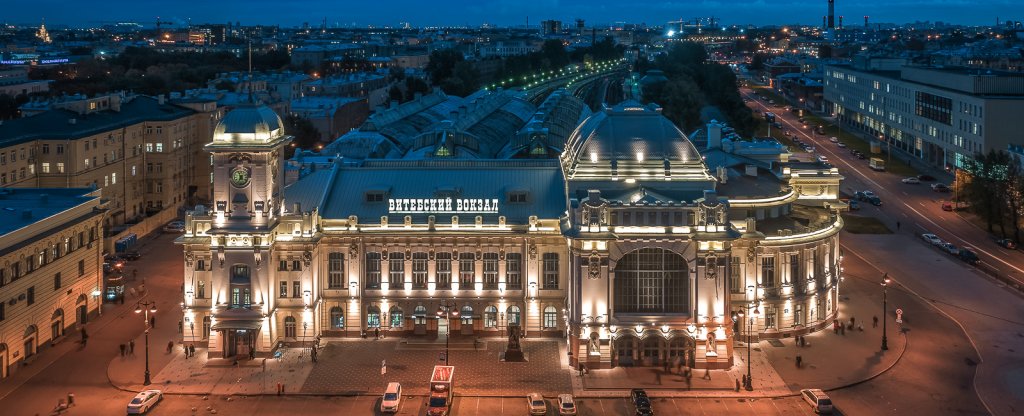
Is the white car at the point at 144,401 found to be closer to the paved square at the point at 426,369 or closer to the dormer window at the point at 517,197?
the paved square at the point at 426,369

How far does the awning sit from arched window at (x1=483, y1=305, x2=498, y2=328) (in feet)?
64.7

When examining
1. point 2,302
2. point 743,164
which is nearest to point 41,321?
point 2,302

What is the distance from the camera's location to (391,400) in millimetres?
72312

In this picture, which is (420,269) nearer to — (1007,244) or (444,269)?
(444,269)

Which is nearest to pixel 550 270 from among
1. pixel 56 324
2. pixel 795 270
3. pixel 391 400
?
pixel 795 270

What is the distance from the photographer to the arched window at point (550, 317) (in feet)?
299

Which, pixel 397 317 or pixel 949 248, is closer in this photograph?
pixel 397 317

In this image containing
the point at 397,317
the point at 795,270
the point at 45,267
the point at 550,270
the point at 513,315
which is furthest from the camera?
the point at 795,270

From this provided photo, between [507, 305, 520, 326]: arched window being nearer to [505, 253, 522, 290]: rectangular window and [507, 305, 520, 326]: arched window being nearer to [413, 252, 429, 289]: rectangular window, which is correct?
[505, 253, 522, 290]: rectangular window

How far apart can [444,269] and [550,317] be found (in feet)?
34.4

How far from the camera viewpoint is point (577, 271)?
83938 mm

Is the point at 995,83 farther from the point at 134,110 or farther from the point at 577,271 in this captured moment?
the point at 134,110

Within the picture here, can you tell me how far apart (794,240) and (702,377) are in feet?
57.8

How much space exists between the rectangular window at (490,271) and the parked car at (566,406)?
19717mm
